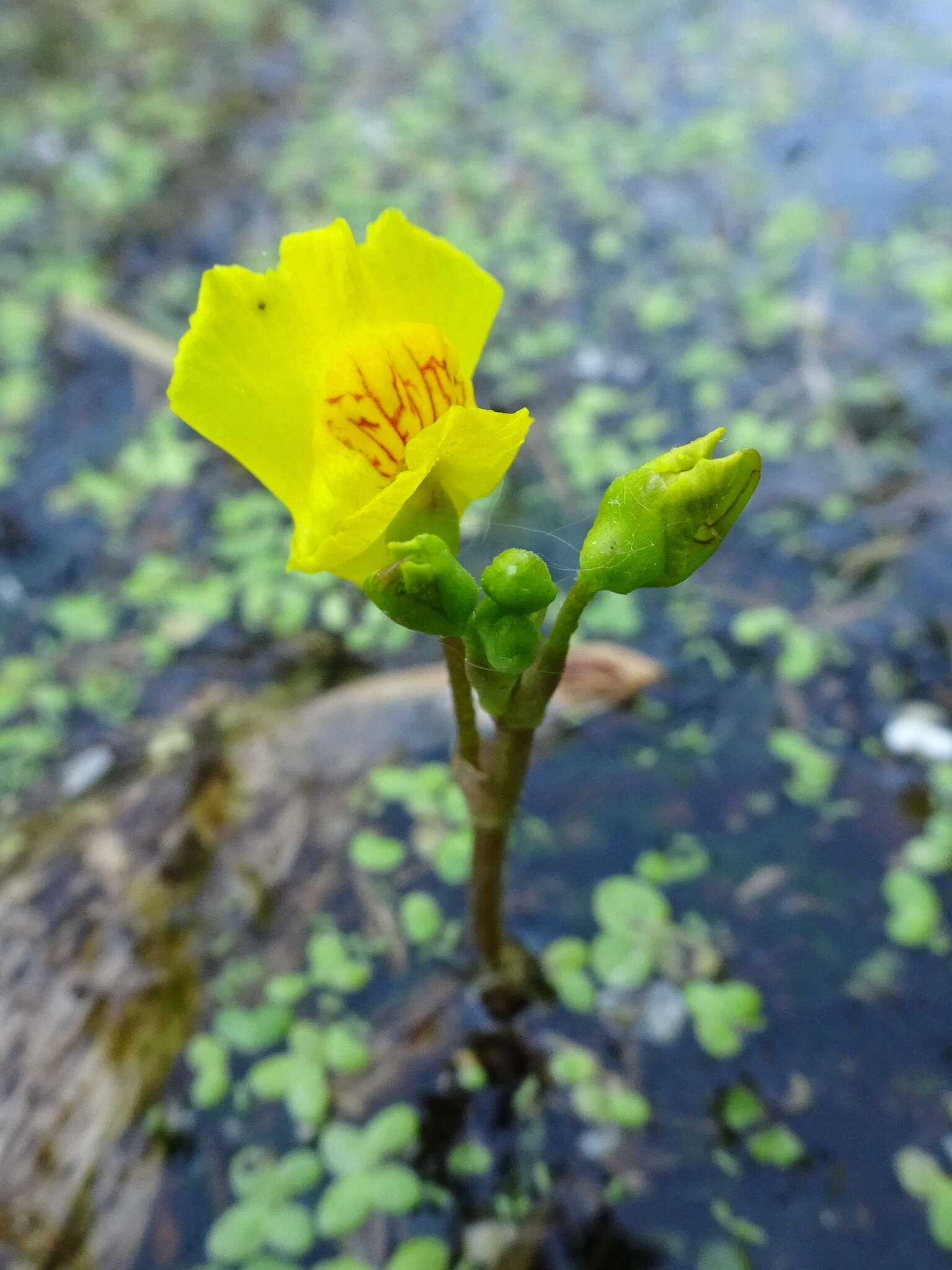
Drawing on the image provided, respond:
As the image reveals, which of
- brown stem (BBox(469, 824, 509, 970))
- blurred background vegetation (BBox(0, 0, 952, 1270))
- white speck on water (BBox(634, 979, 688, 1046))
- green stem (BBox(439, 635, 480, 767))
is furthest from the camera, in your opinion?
blurred background vegetation (BBox(0, 0, 952, 1270))

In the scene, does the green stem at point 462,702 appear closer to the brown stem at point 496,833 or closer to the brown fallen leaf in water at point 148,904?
the brown stem at point 496,833

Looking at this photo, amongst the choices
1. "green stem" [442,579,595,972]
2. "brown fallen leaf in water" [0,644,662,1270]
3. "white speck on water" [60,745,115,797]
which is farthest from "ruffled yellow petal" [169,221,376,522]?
"white speck on water" [60,745,115,797]

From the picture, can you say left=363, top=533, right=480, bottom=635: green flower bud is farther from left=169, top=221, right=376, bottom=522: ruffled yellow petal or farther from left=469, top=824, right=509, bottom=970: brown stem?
left=469, top=824, right=509, bottom=970: brown stem

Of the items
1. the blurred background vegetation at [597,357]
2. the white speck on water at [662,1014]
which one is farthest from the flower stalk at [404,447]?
the white speck on water at [662,1014]

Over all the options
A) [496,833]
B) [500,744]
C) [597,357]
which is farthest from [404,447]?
[597,357]

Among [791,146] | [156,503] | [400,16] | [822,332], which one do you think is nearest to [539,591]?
[156,503]

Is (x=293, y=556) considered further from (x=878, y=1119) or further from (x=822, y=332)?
(x=822, y=332)
